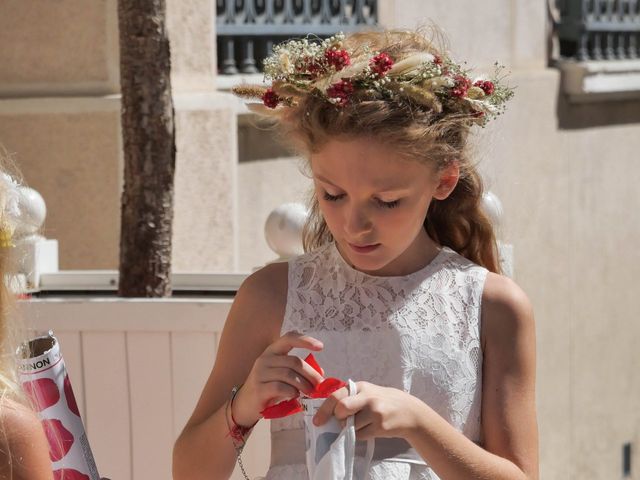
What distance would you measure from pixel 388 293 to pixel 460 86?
0.38 metres

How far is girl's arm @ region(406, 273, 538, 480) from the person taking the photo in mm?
1980

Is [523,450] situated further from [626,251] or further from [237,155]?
[626,251]

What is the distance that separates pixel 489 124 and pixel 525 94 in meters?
6.53

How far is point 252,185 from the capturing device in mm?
6891

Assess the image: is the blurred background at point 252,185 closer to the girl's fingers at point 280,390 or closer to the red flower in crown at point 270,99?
the red flower in crown at point 270,99

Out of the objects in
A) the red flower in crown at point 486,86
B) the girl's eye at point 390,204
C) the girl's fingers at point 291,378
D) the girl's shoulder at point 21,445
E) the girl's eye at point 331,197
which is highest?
the red flower in crown at point 486,86

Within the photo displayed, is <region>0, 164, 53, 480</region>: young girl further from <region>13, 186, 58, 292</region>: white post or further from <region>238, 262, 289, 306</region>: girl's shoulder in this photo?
<region>13, 186, 58, 292</region>: white post

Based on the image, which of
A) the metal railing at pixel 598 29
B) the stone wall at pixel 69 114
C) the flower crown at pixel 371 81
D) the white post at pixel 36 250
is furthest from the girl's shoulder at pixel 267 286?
the metal railing at pixel 598 29

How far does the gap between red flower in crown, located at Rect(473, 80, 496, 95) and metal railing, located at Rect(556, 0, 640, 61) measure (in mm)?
7326

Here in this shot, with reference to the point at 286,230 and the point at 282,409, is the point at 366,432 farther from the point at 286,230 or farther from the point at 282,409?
the point at 286,230

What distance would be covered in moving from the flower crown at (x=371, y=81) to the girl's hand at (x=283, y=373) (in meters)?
0.44

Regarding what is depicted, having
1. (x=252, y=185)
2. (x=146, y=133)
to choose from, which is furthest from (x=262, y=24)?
(x=146, y=133)

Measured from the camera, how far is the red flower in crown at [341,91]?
206 centimetres

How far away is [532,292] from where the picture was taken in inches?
353
